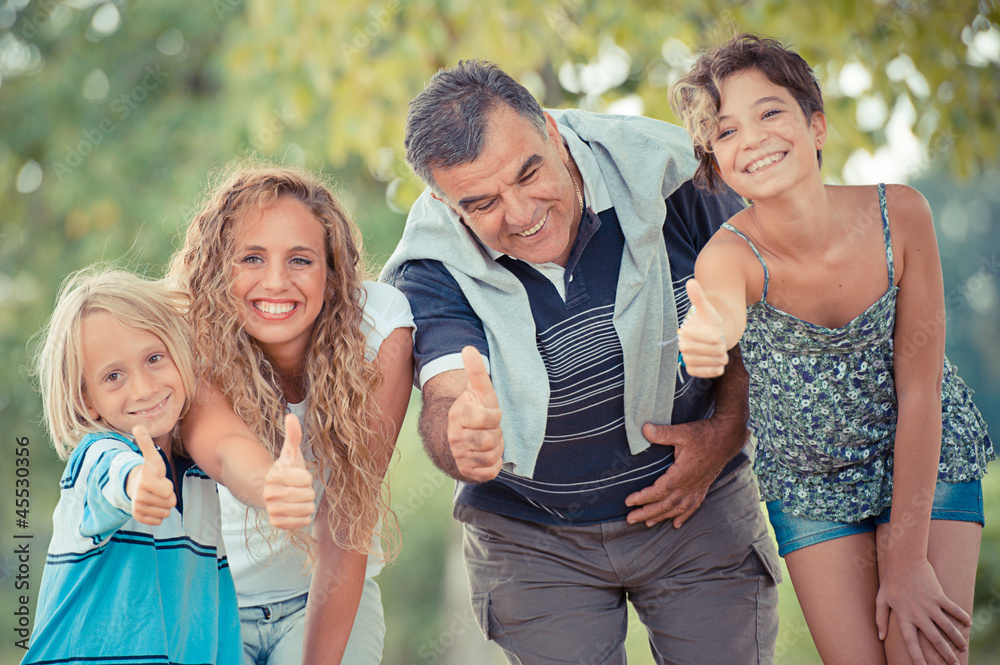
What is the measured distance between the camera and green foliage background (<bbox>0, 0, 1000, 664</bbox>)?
365 centimetres

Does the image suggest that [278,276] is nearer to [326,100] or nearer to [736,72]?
[736,72]

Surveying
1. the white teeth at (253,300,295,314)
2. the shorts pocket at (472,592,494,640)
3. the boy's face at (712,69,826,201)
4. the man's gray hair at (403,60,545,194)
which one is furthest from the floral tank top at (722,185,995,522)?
the white teeth at (253,300,295,314)

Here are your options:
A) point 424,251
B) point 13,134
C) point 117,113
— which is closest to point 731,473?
point 424,251

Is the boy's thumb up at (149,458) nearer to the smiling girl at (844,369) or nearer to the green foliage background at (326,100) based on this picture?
the smiling girl at (844,369)

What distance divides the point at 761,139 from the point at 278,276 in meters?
1.13

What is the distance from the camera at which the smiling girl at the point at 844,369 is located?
76.8 inches

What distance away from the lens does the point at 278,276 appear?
2.07 m

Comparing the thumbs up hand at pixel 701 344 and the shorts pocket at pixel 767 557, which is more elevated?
the thumbs up hand at pixel 701 344

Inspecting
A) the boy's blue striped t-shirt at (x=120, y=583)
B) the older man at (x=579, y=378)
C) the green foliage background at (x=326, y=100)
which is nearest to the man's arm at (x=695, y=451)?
the older man at (x=579, y=378)

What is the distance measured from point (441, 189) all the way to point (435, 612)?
190 inches

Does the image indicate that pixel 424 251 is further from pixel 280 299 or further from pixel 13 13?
pixel 13 13

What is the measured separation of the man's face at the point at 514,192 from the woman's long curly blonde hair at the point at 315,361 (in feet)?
1.12

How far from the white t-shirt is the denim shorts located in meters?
0.99

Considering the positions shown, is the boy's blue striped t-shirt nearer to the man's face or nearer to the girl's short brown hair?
the man's face
